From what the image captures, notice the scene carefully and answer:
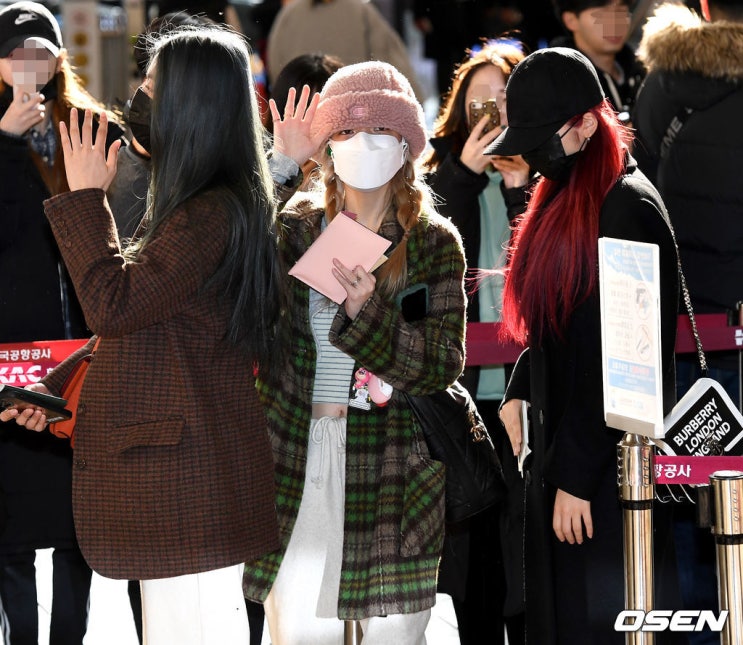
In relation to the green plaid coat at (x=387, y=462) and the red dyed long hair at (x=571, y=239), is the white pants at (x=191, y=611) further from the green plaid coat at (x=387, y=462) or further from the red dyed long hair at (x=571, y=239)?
the red dyed long hair at (x=571, y=239)

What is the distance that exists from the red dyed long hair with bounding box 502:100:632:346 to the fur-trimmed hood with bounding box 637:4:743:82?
1490mm

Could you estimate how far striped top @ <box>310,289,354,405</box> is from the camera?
11.2 feet

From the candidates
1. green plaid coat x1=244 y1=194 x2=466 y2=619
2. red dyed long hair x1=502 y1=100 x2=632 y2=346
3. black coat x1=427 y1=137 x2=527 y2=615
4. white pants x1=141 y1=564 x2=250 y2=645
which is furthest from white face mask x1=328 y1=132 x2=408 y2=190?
white pants x1=141 y1=564 x2=250 y2=645

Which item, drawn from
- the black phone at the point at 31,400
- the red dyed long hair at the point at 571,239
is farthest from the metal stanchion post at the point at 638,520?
the black phone at the point at 31,400

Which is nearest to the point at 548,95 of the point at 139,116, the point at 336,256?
the point at 336,256

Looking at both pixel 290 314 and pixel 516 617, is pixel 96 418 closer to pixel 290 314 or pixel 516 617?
pixel 290 314

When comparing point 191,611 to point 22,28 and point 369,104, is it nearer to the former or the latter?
point 369,104

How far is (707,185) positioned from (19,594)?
2.85 meters

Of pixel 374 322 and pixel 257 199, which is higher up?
pixel 257 199

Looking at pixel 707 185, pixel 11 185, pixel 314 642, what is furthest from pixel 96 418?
pixel 707 185

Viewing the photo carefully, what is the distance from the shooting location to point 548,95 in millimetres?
3250

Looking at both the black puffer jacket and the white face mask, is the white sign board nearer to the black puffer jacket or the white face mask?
the white face mask

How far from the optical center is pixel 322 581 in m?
3.41

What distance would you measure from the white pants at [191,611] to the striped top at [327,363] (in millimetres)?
574
